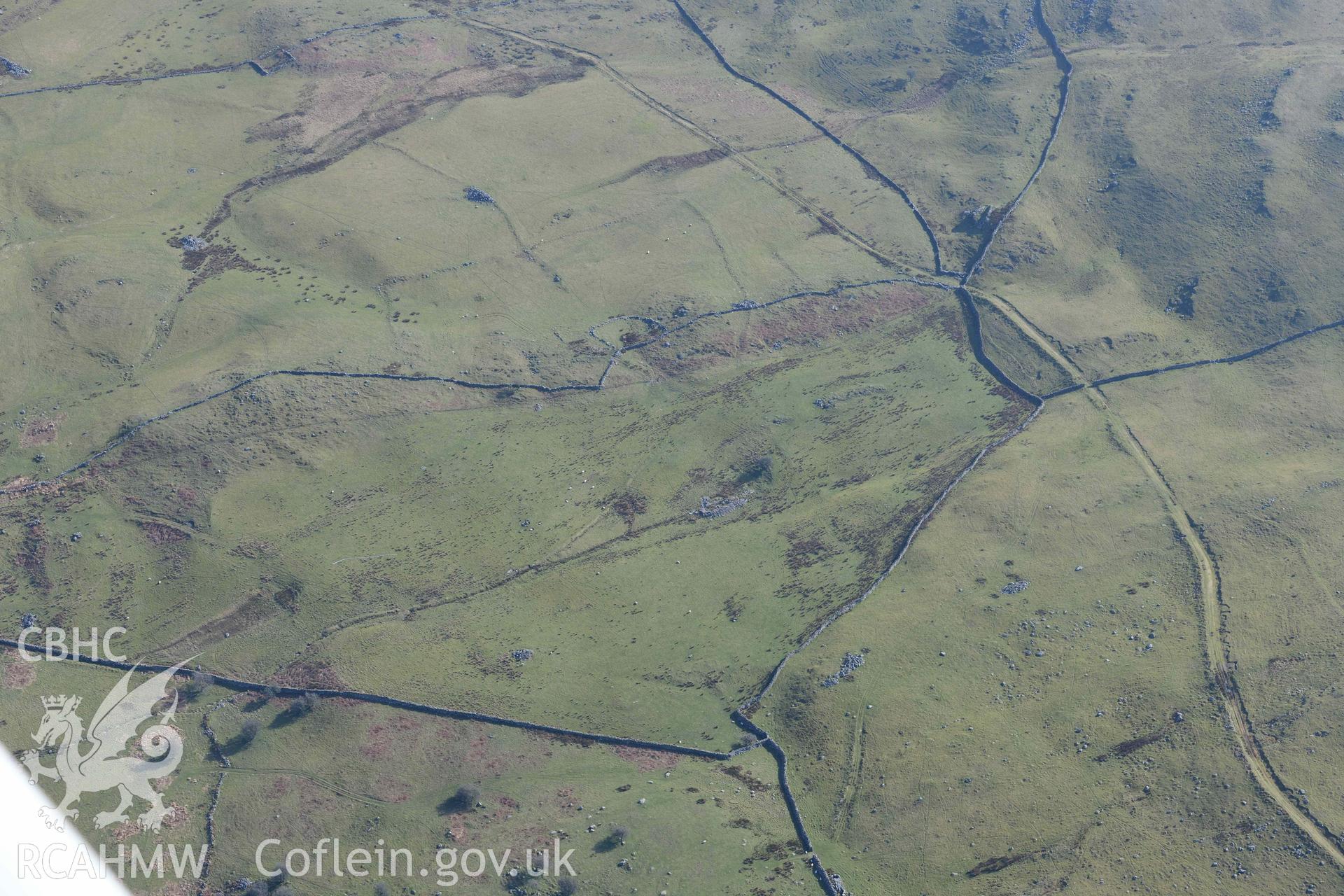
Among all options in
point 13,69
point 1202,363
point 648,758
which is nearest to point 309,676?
point 648,758

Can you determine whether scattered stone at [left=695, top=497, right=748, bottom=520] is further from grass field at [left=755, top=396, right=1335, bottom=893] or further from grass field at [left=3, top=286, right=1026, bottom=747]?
grass field at [left=755, top=396, right=1335, bottom=893]

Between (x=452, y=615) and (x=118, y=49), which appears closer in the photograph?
(x=452, y=615)

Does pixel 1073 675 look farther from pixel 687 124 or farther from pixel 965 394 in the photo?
pixel 687 124

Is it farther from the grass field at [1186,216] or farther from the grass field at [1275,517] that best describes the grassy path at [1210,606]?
the grass field at [1186,216]

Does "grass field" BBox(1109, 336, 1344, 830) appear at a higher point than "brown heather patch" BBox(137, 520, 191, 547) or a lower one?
lower

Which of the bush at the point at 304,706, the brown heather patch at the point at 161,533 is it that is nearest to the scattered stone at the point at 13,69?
the brown heather patch at the point at 161,533

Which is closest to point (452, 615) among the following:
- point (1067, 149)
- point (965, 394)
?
point (965, 394)

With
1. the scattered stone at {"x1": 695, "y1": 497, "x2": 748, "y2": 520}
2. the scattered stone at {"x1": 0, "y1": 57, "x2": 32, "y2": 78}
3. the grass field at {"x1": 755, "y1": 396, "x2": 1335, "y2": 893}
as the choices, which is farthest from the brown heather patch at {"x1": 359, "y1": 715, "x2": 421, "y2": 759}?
the scattered stone at {"x1": 0, "y1": 57, "x2": 32, "y2": 78}

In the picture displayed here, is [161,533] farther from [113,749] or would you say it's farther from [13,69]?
[13,69]
